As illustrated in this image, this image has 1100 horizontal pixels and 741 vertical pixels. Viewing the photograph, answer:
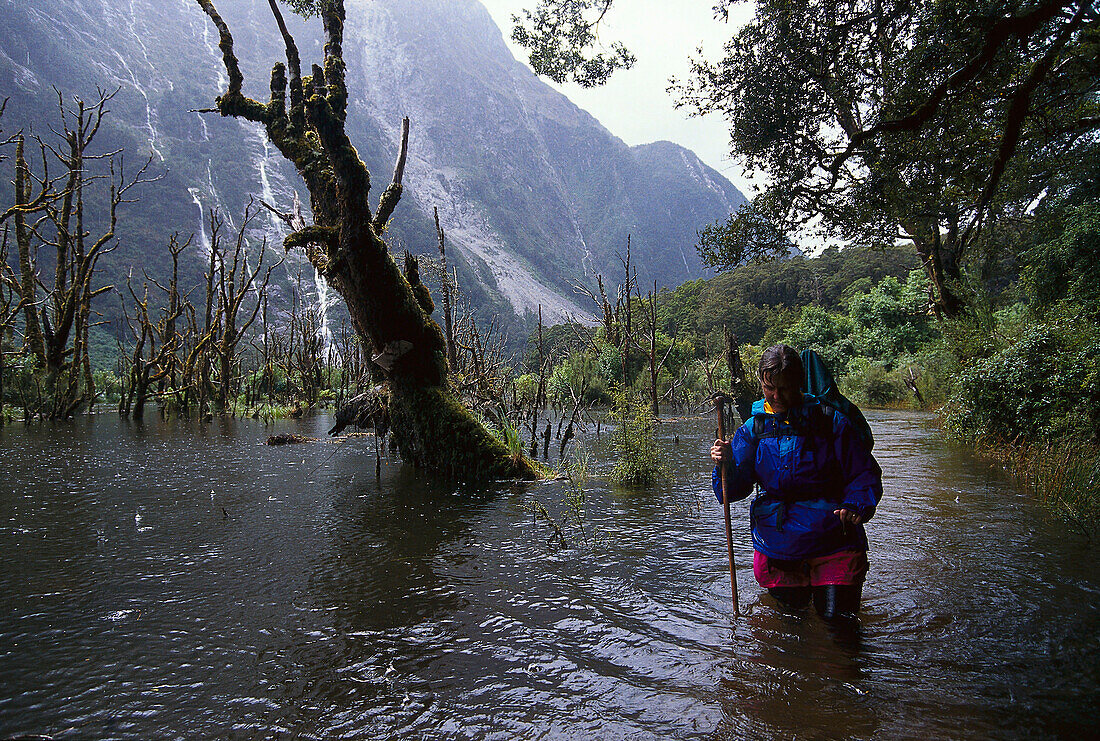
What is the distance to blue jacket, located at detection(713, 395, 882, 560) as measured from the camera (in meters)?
3.14

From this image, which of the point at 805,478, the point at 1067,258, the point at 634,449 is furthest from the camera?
the point at 1067,258

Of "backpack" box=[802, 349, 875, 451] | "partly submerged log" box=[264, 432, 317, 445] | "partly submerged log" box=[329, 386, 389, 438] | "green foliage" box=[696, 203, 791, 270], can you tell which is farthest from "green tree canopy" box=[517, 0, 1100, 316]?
"partly submerged log" box=[264, 432, 317, 445]

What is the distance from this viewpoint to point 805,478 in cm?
326

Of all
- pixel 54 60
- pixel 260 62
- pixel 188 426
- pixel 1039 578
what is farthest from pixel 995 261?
pixel 260 62

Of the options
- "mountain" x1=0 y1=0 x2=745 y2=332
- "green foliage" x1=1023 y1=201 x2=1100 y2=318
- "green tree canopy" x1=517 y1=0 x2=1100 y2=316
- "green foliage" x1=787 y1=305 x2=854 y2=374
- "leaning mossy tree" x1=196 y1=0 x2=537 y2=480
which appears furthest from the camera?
"mountain" x1=0 y1=0 x2=745 y2=332

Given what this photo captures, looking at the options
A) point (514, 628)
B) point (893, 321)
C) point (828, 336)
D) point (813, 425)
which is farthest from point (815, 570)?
point (828, 336)

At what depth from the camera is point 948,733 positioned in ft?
8.90

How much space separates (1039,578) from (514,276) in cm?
13037

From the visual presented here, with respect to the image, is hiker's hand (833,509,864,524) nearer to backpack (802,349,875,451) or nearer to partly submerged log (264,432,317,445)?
backpack (802,349,875,451)

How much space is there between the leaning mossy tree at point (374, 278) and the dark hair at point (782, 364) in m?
6.62

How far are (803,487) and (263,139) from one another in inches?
5042

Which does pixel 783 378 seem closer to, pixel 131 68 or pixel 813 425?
pixel 813 425

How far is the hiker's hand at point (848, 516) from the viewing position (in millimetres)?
3020

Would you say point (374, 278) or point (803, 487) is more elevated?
point (374, 278)
